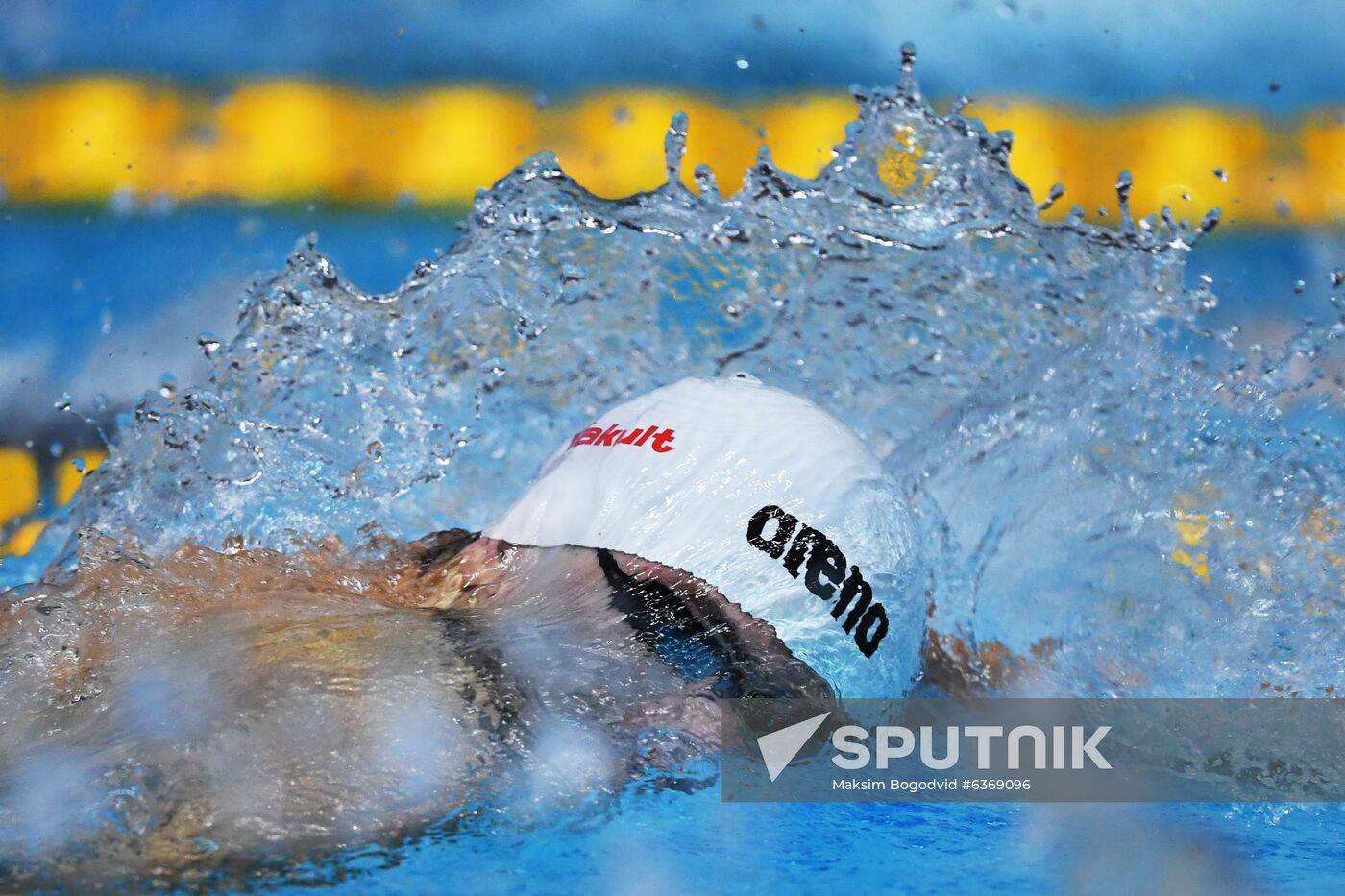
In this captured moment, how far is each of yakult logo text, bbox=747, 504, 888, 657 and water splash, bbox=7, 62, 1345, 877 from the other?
0.45 meters

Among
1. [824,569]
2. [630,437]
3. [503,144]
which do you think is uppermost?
[503,144]

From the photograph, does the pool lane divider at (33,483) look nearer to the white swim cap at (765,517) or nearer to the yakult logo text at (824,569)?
the white swim cap at (765,517)

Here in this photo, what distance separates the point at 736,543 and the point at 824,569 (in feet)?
0.38

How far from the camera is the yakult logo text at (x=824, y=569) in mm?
1690

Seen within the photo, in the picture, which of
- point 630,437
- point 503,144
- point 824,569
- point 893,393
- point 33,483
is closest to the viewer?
point 824,569

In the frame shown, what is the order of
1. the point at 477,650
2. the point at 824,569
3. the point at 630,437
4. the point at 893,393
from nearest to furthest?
1. the point at 477,650
2. the point at 824,569
3. the point at 630,437
4. the point at 893,393

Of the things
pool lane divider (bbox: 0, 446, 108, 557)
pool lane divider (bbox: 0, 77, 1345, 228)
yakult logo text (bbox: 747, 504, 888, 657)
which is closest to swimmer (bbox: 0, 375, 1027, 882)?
yakult logo text (bbox: 747, 504, 888, 657)

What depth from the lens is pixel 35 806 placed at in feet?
4.12

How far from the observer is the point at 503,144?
4.31 metres

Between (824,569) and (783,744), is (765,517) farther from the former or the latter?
(783,744)

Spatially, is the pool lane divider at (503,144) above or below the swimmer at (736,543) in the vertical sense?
above

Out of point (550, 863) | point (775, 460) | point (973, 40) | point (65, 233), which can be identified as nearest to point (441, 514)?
point (775, 460)

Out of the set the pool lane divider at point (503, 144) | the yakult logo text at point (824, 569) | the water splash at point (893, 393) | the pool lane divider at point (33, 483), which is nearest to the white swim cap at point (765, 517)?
the yakult logo text at point (824, 569)

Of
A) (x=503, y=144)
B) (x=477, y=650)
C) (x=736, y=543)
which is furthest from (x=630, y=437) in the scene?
(x=503, y=144)
